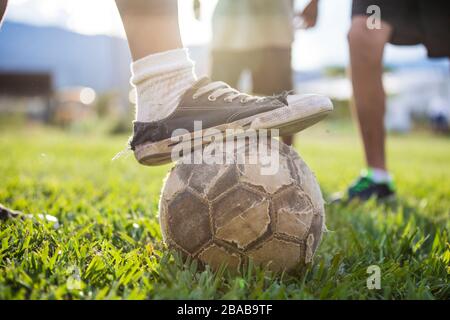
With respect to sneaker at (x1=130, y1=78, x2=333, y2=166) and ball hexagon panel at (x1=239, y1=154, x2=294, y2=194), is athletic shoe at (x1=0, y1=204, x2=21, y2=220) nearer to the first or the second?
sneaker at (x1=130, y1=78, x2=333, y2=166)

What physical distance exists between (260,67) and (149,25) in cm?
207

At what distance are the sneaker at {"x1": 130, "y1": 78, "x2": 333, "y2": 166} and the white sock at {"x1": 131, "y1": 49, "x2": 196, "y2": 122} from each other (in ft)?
0.14

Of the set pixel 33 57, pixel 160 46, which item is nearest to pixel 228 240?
pixel 160 46

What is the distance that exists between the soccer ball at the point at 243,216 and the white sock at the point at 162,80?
0.33 metres

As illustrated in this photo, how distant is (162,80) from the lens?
2035 mm

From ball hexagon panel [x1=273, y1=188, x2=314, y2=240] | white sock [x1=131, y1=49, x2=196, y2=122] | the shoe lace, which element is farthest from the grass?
white sock [x1=131, y1=49, x2=196, y2=122]

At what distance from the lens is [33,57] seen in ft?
151

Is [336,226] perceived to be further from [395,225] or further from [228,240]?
[228,240]

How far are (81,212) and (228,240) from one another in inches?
57.8

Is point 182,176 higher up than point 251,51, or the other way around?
point 251,51

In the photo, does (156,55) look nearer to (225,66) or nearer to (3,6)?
(3,6)

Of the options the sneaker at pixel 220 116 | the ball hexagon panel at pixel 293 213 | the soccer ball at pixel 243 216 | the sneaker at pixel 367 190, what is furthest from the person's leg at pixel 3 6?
the sneaker at pixel 367 190

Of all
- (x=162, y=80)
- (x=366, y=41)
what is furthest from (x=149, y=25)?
(x=366, y=41)

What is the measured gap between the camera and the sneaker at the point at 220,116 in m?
1.91
